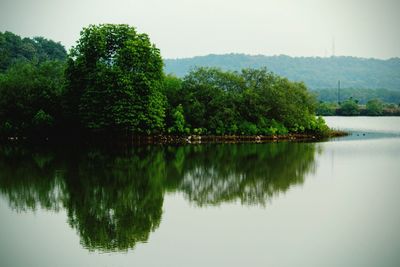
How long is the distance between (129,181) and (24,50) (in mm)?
75368

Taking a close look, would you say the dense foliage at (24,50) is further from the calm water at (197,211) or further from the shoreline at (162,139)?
the calm water at (197,211)

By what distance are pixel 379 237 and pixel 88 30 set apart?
35279 millimetres

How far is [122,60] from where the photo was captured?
148ft

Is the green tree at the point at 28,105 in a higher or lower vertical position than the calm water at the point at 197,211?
higher

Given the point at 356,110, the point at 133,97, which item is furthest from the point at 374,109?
the point at 133,97

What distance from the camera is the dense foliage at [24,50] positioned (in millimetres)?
81262

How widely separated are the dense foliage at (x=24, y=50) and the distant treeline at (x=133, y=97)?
25181 millimetres

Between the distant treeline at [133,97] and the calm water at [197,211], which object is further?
the distant treeline at [133,97]

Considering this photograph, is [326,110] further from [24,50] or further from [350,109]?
[24,50]

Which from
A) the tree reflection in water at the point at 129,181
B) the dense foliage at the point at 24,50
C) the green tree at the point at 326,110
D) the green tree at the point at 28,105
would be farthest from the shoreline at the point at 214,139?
the green tree at the point at 326,110

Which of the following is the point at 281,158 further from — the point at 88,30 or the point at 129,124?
the point at 88,30

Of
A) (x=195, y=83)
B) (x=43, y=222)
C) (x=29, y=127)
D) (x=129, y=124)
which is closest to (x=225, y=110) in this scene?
(x=195, y=83)

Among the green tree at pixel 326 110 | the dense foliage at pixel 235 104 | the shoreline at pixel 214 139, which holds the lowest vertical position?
the shoreline at pixel 214 139

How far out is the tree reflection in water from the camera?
1828 centimetres
